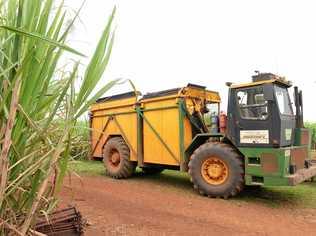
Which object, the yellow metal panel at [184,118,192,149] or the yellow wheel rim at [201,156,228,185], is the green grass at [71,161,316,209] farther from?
the yellow metal panel at [184,118,192,149]

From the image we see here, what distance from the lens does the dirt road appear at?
4703 mm

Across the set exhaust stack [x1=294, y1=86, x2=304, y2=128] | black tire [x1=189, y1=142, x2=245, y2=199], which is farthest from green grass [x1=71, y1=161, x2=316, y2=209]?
exhaust stack [x1=294, y1=86, x2=304, y2=128]

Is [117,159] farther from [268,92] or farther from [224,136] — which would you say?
[268,92]

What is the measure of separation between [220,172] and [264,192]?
128 cm

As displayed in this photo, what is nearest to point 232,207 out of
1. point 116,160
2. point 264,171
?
point 264,171

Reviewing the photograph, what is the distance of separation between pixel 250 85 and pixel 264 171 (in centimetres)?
147

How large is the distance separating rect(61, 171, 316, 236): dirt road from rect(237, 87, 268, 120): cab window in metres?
1.51

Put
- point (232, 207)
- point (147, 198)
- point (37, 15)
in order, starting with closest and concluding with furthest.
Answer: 1. point (37, 15)
2. point (232, 207)
3. point (147, 198)

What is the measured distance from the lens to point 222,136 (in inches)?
268

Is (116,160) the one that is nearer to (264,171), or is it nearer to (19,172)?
(264,171)

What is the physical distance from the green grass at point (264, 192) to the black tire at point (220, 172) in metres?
0.24

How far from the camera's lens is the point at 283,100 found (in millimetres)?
6594

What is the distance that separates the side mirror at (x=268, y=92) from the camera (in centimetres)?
606

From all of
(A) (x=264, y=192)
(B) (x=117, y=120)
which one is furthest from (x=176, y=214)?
(B) (x=117, y=120)
